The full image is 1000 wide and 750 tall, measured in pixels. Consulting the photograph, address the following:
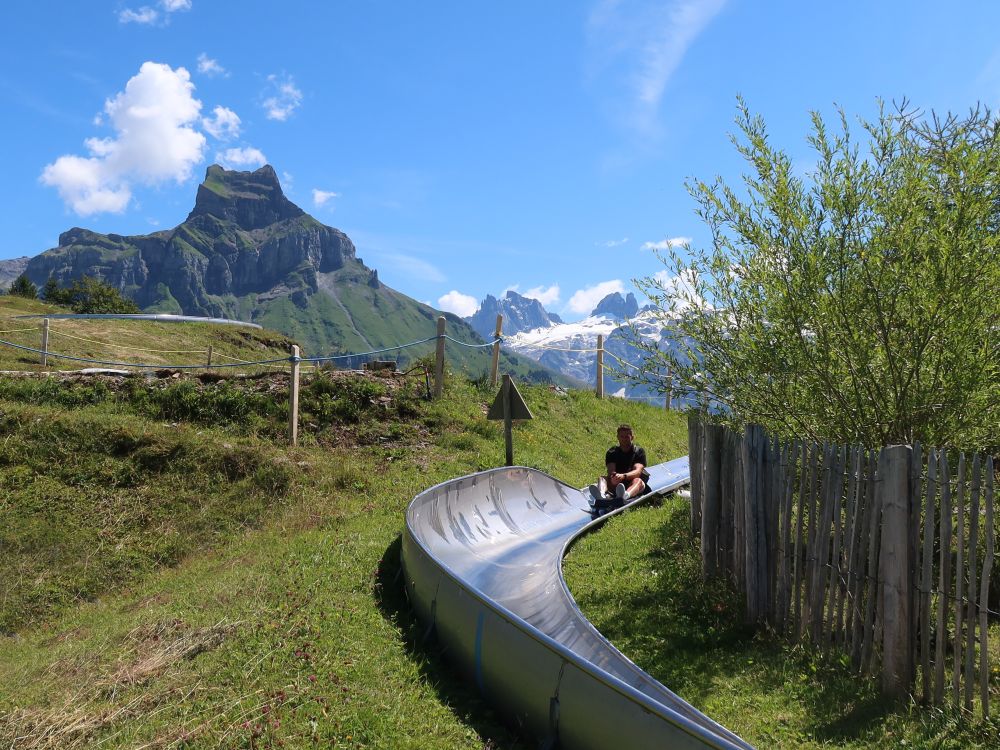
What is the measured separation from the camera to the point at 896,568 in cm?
450

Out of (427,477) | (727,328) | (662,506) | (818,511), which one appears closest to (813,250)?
(727,328)

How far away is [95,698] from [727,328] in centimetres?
596

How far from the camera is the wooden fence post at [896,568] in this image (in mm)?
4434

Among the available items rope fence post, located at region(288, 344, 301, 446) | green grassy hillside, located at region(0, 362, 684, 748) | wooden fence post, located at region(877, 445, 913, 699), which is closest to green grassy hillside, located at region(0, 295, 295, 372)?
green grassy hillside, located at region(0, 362, 684, 748)

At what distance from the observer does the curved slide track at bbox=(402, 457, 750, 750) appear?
3.75 m

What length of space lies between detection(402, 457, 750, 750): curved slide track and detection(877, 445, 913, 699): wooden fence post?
1.62m

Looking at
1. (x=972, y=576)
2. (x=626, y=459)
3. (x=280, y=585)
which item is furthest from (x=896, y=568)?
(x=626, y=459)

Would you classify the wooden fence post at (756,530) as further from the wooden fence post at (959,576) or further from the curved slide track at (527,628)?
the wooden fence post at (959,576)

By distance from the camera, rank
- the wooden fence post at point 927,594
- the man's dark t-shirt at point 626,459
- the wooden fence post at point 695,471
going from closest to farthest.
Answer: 1. the wooden fence post at point 927,594
2. the wooden fence post at point 695,471
3. the man's dark t-shirt at point 626,459

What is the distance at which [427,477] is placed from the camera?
12086mm

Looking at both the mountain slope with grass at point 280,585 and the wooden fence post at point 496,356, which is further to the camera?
the wooden fence post at point 496,356

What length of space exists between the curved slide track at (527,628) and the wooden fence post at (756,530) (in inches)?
61.0

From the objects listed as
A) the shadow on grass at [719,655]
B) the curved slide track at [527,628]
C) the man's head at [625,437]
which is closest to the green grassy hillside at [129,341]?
the curved slide track at [527,628]

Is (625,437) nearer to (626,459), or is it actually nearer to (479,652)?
(626,459)
